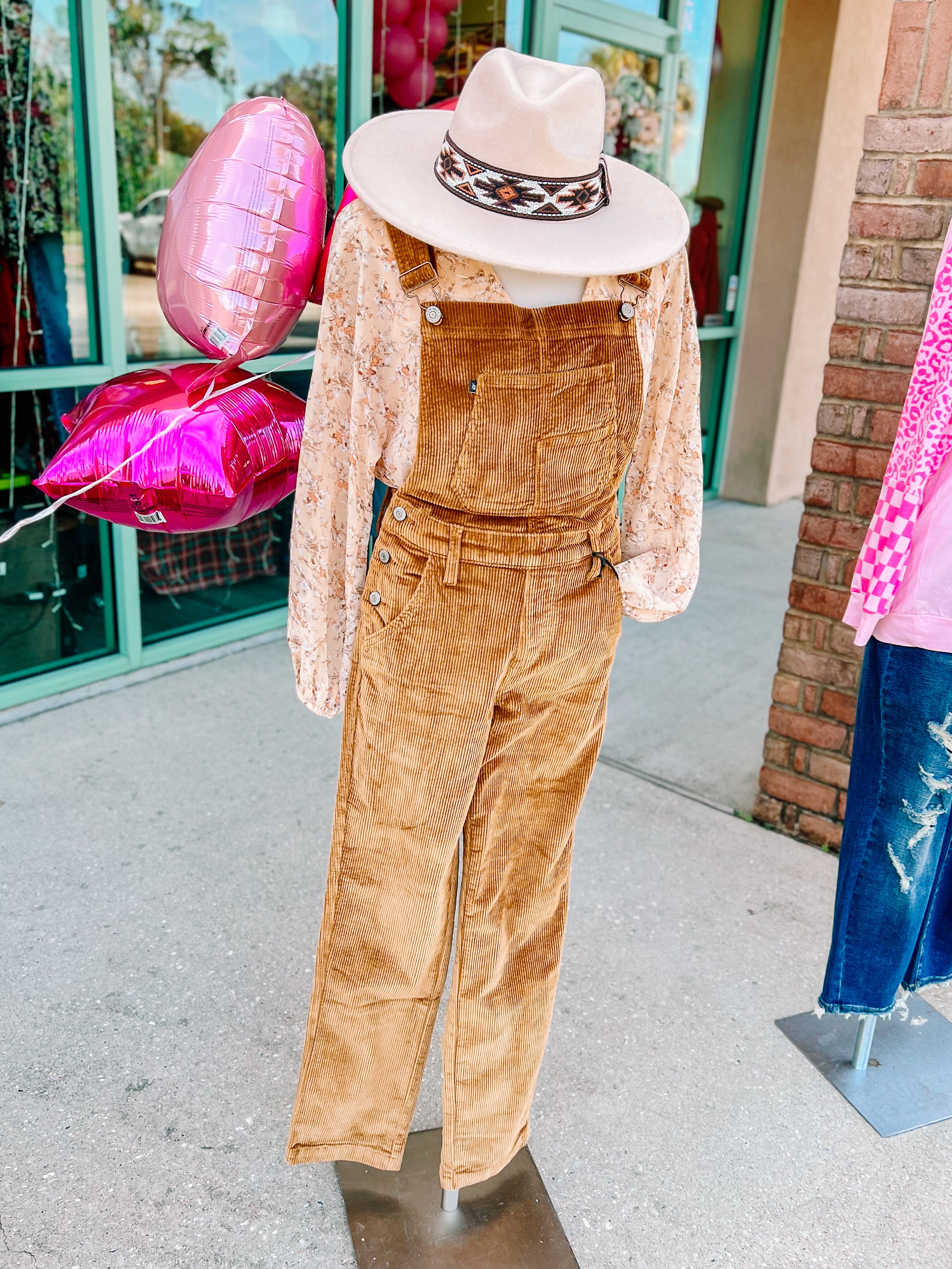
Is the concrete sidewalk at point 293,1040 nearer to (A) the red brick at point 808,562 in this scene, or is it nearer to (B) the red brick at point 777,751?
(B) the red brick at point 777,751

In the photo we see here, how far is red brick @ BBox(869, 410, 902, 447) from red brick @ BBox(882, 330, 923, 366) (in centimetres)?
11

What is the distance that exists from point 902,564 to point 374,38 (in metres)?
3.07

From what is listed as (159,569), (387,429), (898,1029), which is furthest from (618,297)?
(159,569)

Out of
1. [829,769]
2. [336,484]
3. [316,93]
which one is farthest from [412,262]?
[316,93]

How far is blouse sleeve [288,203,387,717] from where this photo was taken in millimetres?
1231

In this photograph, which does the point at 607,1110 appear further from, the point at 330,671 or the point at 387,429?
the point at 387,429

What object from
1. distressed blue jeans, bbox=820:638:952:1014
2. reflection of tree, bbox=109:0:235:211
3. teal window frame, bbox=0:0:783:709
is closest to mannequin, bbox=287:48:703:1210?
distressed blue jeans, bbox=820:638:952:1014

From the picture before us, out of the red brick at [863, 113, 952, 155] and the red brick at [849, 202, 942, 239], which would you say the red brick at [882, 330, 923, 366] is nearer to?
the red brick at [849, 202, 942, 239]

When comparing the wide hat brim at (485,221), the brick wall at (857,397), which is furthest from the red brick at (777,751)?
the wide hat brim at (485,221)

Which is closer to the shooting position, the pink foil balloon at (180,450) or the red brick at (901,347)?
the pink foil balloon at (180,450)

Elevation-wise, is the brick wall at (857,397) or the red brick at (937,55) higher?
the red brick at (937,55)

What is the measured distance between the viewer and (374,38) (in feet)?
12.1

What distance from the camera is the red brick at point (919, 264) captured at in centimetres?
224

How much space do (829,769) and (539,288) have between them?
5.96ft
